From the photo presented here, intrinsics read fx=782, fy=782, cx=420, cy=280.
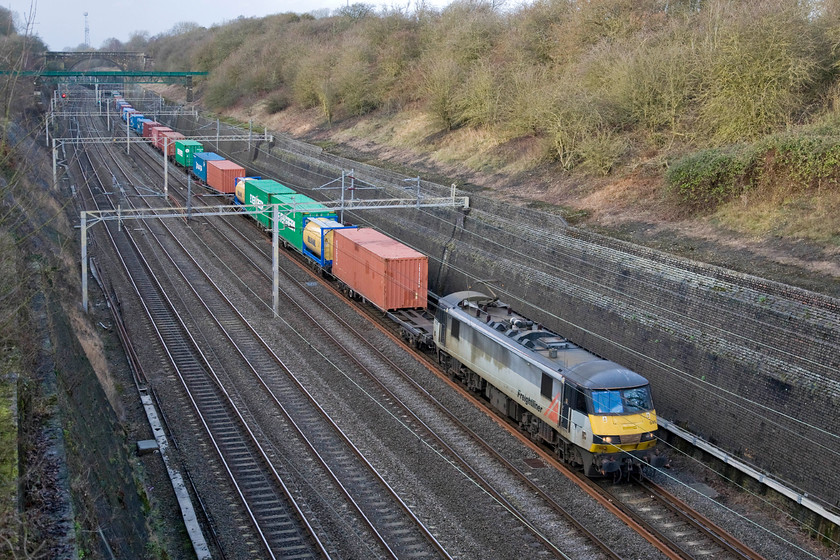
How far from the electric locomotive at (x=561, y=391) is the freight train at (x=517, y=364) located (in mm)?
20

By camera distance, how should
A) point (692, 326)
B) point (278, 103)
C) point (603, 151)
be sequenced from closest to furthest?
point (692, 326)
point (603, 151)
point (278, 103)

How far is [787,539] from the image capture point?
1397cm

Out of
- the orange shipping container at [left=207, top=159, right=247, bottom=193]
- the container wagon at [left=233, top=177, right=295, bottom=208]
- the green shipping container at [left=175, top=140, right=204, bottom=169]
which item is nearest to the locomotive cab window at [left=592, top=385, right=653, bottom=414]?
the container wagon at [left=233, top=177, right=295, bottom=208]

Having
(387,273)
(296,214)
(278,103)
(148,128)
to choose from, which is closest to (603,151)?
(387,273)

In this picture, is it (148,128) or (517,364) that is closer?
(517,364)

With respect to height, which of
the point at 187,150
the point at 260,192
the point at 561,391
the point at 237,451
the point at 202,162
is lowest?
the point at 237,451

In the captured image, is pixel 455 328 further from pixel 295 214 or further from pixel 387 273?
pixel 295 214

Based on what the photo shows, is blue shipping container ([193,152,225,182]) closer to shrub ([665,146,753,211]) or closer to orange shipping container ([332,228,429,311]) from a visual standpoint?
orange shipping container ([332,228,429,311])

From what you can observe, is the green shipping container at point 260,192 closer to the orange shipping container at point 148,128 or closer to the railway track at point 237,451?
the railway track at point 237,451

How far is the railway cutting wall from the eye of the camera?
15.1 meters

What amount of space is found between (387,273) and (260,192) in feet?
47.6

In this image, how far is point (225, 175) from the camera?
4519cm

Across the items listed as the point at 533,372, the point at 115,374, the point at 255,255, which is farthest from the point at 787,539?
the point at 255,255

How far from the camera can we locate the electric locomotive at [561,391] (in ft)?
50.0
